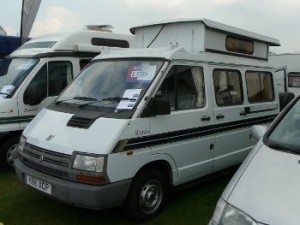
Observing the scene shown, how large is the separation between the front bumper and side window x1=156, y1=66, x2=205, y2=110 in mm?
1273

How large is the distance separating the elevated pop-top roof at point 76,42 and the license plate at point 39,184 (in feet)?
11.0

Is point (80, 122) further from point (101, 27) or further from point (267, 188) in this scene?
point (101, 27)

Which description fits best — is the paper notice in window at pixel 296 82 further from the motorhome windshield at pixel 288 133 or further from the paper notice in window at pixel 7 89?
the motorhome windshield at pixel 288 133

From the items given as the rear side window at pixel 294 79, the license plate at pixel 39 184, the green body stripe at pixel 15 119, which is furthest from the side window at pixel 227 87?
the rear side window at pixel 294 79

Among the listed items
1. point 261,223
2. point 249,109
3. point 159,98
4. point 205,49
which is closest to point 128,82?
point 159,98

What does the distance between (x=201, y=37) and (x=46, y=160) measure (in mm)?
2913

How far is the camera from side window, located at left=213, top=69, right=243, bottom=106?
233 inches

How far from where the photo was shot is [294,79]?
14500 mm

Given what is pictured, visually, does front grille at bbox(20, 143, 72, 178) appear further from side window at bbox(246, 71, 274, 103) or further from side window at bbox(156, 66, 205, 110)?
side window at bbox(246, 71, 274, 103)

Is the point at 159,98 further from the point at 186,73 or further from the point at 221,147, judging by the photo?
the point at 221,147

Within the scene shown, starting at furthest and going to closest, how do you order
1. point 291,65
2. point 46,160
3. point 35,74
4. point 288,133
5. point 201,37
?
point 291,65, point 35,74, point 201,37, point 46,160, point 288,133

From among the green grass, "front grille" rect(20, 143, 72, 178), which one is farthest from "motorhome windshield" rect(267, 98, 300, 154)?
"front grille" rect(20, 143, 72, 178)

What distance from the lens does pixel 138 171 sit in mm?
4676

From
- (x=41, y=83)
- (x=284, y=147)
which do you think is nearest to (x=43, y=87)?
(x=41, y=83)
